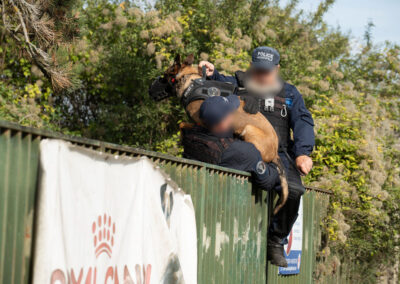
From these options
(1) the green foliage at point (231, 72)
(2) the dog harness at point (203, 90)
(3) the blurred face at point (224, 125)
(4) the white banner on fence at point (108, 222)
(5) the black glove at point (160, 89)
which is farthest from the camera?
(1) the green foliage at point (231, 72)

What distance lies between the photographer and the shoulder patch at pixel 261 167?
5762 millimetres

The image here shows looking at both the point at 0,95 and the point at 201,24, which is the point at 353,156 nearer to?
the point at 201,24

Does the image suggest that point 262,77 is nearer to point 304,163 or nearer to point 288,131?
point 288,131

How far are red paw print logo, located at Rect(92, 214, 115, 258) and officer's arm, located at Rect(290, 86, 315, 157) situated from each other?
312 centimetres

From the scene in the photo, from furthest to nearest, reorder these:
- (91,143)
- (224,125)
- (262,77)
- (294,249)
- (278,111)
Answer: (294,249) < (278,111) < (262,77) < (224,125) < (91,143)

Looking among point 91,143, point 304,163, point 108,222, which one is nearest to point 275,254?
point 304,163

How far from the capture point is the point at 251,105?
226 inches

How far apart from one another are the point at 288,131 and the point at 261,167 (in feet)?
2.74

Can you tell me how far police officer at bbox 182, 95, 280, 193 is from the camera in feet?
17.5

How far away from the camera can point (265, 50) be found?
6.16 metres

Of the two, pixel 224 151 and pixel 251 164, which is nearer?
pixel 224 151

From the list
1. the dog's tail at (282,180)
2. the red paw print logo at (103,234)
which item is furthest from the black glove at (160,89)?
the red paw print logo at (103,234)

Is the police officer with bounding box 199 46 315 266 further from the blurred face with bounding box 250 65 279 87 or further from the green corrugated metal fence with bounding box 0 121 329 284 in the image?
the green corrugated metal fence with bounding box 0 121 329 284

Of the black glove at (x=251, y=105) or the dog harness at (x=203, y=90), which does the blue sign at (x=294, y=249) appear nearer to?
the black glove at (x=251, y=105)
